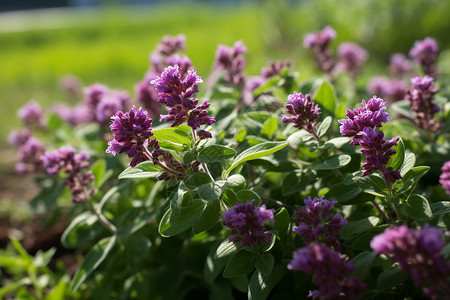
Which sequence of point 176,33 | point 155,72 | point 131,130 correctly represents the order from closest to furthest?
point 131,130 < point 155,72 < point 176,33

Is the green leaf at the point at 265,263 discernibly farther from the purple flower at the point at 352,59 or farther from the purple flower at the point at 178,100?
the purple flower at the point at 352,59

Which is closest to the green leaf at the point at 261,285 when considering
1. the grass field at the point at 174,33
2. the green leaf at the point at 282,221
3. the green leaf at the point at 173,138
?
the green leaf at the point at 282,221

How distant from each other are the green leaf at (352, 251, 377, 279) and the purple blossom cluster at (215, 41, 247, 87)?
126cm

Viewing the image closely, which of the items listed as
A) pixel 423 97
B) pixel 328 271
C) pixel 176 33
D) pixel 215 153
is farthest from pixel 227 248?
pixel 176 33

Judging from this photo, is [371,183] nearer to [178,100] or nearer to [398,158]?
[398,158]

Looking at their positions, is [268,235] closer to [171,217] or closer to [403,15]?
[171,217]

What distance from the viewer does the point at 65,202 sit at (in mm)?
2838

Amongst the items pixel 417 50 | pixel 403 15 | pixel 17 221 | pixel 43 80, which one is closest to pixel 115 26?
pixel 43 80

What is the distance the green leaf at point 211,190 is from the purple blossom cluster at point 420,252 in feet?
1.45

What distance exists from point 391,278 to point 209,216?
1.85ft

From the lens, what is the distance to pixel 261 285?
146 cm

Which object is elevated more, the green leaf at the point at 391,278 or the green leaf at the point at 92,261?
the green leaf at the point at 391,278

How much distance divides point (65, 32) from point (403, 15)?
237 inches

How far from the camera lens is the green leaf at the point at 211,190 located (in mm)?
1333
